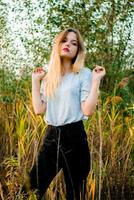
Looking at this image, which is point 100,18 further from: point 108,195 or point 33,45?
point 108,195

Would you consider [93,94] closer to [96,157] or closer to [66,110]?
[66,110]

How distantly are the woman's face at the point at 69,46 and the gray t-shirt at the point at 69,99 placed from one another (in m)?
0.13

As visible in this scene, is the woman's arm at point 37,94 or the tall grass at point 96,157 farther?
the tall grass at point 96,157

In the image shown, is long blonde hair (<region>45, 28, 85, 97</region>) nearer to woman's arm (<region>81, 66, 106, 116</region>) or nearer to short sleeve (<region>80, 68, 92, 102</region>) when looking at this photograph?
short sleeve (<region>80, 68, 92, 102</region>)

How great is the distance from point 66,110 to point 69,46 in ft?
1.34

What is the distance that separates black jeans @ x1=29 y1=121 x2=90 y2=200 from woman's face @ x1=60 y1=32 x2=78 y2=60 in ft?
1.40

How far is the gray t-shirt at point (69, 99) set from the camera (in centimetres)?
347

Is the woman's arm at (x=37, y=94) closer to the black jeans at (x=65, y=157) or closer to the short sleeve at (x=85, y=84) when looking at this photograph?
the black jeans at (x=65, y=157)

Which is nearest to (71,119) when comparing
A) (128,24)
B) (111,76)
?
(111,76)

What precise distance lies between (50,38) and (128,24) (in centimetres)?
104

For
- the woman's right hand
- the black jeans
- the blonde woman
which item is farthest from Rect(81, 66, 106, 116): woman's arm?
the woman's right hand

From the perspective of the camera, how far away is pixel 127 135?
4.87m

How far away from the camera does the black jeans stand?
11.4 feet

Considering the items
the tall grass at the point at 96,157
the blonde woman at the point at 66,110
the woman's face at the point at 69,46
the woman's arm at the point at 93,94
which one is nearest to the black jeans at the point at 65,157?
the blonde woman at the point at 66,110
